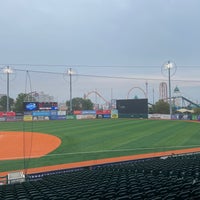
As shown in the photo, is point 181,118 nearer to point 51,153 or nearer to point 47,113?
Result: point 47,113

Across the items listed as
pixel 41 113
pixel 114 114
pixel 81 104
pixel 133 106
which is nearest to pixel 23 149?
pixel 41 113

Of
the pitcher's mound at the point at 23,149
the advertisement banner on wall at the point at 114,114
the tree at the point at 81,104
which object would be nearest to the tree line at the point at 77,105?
the tree at the point at 81,104

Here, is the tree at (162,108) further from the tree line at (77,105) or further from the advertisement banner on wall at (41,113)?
the advertisement banner on wall at (41,113)

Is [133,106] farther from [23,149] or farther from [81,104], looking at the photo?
[81,104]

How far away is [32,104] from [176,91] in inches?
2790

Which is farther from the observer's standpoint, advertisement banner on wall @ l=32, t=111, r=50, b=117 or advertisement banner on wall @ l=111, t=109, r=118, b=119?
advertisement banner on wall @ l=111, t=109, r=118, b=119

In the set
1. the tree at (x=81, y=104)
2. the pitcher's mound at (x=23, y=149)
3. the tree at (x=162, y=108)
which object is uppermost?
the tree at (x=81, y=104)

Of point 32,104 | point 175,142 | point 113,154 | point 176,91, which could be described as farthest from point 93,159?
point 176,91

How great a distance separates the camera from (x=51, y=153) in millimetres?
23188

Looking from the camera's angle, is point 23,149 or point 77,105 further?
point 77,105

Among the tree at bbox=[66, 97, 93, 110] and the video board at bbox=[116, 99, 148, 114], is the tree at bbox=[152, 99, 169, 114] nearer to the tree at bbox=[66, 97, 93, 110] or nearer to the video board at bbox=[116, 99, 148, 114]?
the video board at bbox=[116, 99, 148, 114]

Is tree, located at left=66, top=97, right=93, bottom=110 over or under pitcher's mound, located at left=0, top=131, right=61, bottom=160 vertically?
over

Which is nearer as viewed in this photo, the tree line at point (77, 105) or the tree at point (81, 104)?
the tree line at point (77, 105)

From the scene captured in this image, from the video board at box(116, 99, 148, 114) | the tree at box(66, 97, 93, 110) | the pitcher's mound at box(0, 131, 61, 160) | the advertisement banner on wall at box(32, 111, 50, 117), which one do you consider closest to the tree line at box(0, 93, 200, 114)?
the tree at box(66, 97, 93, 110)
